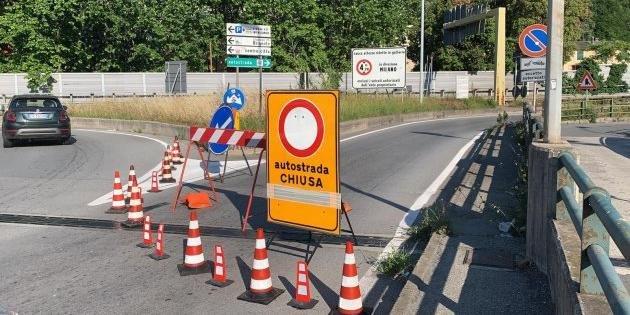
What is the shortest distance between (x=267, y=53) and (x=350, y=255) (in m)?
14.8

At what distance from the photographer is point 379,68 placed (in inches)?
1209

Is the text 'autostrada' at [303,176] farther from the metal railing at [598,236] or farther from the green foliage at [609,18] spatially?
the green foliage at [609,18]

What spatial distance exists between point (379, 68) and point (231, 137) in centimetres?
2361

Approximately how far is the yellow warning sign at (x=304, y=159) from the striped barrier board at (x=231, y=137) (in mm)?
586

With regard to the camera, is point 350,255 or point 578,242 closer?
point 578,242

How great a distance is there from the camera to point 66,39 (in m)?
43.6

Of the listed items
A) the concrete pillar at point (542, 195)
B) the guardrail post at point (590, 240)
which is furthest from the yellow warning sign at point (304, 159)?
the guardrail post at point (590, 240)

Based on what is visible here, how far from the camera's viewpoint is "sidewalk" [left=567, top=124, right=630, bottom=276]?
6.21 m

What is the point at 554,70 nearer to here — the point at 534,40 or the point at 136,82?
the point at 534,40

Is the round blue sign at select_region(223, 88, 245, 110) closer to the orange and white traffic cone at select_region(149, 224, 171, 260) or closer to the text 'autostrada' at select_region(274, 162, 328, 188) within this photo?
the text 'autostrada' at select_region(274, 162, 328, 188)

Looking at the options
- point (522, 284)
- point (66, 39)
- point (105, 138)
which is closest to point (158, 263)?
point (522, 284)

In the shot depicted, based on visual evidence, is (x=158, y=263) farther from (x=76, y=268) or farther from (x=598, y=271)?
(x=598, y=271)

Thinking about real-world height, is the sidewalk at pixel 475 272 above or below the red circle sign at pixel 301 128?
below

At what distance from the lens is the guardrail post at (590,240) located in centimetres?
315
